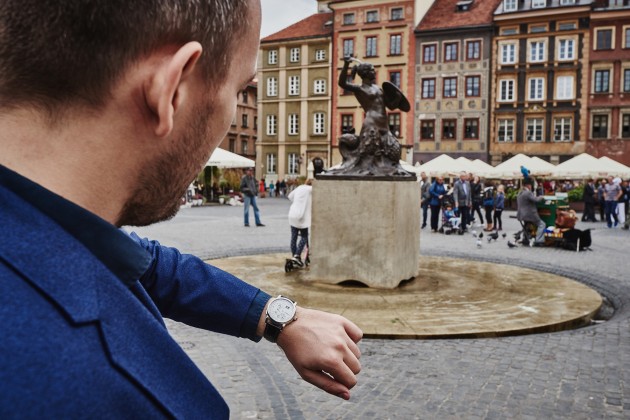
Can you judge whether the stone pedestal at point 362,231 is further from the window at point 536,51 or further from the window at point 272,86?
the window at point 272,86

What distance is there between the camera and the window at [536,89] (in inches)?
1555

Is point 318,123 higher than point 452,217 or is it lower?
higher

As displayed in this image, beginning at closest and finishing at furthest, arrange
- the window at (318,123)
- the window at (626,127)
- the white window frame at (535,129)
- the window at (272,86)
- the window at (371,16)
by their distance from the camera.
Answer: the window at (626,127) → the white window frame at (535,129) → the window at (371,16) → the window at (318,123) → the window at (272,86)

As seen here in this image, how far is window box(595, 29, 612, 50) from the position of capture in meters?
37.9

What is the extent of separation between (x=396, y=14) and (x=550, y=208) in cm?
3128

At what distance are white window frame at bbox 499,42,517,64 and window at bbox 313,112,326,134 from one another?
1388cm

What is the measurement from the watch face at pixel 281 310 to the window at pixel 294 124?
46.6 meters

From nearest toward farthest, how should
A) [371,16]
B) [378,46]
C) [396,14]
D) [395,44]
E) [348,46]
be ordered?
1. [396,14]
2. [395,44]
3. [371,16]
4. [378,46]
5. [348,46]

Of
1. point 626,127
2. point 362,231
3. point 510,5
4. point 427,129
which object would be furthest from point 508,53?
point 362,231

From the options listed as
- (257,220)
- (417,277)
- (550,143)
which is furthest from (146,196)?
(550,143)

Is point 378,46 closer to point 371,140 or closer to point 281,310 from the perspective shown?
point 371,140

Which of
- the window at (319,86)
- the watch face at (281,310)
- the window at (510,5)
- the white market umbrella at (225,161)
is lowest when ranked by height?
the watch face at (281,310)

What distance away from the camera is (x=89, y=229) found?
2.30 ft

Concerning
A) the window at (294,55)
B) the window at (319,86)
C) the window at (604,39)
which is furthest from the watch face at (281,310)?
the window at (294,55)
